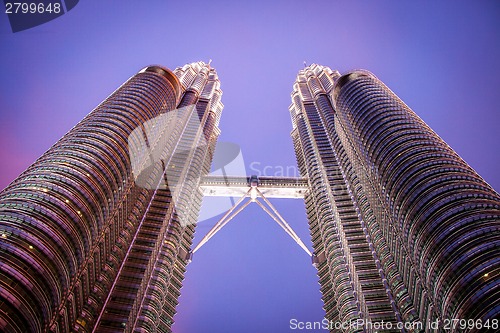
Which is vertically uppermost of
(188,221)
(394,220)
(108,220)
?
(188,221)

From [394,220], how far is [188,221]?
55.5 meters

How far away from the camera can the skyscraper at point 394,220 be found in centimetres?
5344

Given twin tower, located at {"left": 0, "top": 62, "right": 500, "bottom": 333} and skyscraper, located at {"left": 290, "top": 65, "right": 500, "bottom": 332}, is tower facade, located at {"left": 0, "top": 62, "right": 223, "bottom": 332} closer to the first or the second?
twin tower, located at {"left": 0, "top": 62, "right": 500, "bottom": 333}

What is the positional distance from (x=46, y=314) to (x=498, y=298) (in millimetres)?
52533

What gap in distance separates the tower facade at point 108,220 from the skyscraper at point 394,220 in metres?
35.9

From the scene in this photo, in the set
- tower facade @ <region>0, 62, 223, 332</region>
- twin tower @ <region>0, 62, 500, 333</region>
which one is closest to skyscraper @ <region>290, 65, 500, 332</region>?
twin tower @ <region>0, 62, 500, 333</region>

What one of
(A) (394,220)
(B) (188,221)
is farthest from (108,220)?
(A) (394,220)

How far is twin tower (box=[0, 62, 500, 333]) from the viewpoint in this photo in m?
51.8

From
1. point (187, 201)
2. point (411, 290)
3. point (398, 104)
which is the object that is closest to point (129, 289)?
point (187, 201)

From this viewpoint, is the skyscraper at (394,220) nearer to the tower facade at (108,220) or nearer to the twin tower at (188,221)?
the twin tower at (188,221)

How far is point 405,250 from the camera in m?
69.1

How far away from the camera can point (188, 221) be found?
358 ft

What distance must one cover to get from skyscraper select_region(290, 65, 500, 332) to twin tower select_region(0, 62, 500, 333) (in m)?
0.25

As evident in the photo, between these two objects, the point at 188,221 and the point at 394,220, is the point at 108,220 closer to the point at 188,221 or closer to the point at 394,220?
the point at 188,221
